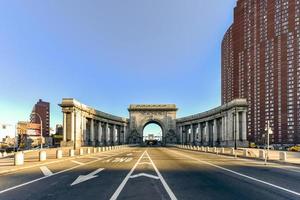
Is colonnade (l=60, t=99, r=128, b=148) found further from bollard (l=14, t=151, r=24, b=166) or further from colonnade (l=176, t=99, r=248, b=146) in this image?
bollard (l=14, t=151, r=24, b=166)

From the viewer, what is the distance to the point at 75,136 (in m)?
81.6

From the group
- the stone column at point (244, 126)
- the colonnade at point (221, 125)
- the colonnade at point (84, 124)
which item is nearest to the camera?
the stone column at point (244, 126)

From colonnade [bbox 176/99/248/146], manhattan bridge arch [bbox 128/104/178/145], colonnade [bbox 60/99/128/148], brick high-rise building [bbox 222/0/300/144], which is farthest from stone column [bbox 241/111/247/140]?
manhattan bridge arch [bbox 128/104/178/145]

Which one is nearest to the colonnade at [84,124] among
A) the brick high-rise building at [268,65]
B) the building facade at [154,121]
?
the building facade at [154,121]

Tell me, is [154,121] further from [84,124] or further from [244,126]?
[244,126]

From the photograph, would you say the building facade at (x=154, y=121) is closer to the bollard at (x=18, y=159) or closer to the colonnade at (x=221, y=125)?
the colonnade at (x=221, y=125)

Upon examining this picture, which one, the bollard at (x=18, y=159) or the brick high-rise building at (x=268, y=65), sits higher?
the brick high-rise building at (x=268, y=65)

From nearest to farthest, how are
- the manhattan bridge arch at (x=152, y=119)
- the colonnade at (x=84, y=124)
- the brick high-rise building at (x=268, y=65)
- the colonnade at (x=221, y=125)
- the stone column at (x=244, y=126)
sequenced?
the stone column at (x=244, y=126), the colonnade at (x=221, y=125), the colonnade at (x=84, y=124), the brick high-rise building at (x=268, y=65), the manhattan bridge arch at (x=152, y=119)

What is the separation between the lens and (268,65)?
13950 centimetres

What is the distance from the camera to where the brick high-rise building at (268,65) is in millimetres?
129750

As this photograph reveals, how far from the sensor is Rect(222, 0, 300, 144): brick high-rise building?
130 metres

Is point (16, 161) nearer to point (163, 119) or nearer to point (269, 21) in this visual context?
point (163, 119)

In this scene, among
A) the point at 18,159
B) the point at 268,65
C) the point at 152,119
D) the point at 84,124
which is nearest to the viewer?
the point at 18,159

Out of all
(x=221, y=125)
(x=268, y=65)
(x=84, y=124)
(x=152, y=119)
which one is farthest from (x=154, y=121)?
(x=84, y=124)
